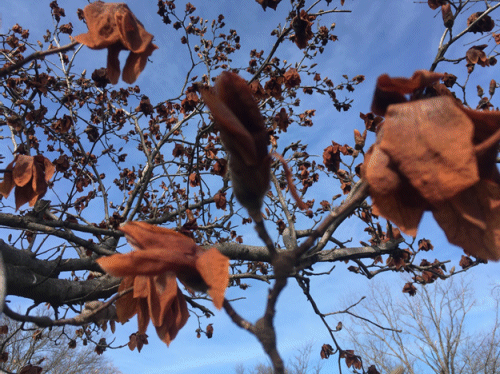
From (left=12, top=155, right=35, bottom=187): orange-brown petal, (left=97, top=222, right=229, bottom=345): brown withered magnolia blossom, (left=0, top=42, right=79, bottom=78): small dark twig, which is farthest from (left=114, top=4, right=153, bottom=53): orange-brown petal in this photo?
(left=12, top=155, right=35, bottom=187): orange-brown petal

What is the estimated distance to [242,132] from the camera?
42cm

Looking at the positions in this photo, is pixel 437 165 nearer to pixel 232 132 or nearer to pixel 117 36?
pixel 232 132

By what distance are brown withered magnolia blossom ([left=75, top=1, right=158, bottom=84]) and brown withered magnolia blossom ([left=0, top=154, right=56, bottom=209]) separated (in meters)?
1.05

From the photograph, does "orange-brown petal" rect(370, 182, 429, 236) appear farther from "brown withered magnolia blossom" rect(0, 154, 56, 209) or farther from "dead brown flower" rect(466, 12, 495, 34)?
"dead brown flower" rect(466, 12, 495, 34)

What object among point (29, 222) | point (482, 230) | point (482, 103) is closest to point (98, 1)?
point (482, 230)

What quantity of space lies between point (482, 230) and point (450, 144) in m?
0.17

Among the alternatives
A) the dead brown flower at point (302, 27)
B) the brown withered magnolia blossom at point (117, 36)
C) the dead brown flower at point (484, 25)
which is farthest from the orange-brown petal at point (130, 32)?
the dead brown flower at point (484, 25)

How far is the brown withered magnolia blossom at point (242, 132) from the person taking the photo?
0.43m

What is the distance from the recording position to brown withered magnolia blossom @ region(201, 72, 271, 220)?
43 cm

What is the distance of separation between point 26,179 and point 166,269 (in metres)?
1.65

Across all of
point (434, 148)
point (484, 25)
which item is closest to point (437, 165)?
point (434, 148)

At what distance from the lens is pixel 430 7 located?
9.52 feet

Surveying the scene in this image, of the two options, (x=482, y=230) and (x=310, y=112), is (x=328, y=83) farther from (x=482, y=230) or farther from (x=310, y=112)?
(x=482, y=230)

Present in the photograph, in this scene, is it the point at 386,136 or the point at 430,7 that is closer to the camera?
the point at 386,136
